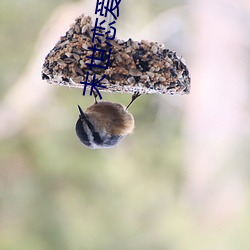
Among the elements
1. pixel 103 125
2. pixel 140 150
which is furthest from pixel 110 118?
pixel 140 150

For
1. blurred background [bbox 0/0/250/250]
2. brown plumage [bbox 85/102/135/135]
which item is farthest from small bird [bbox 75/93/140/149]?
blurred background [bbox 0/0/250/250]

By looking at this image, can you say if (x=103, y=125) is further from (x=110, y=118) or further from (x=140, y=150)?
(x=140, y=150)

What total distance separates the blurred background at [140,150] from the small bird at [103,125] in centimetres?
161

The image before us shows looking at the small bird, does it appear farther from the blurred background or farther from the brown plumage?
the blurred background

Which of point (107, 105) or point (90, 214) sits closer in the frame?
point (107, 105)

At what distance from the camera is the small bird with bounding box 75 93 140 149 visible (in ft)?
4.26

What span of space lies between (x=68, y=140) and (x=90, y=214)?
55 cm

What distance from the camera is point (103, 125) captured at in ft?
4.39

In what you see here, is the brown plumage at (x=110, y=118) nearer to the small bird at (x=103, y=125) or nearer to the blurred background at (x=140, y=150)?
the small bird at (x=103, y=125)

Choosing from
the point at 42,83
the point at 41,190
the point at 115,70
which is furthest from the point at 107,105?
the point at 41,190

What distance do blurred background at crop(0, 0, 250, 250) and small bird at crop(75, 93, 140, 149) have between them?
1.61 meters

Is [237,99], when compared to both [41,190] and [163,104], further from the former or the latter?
[41,190]

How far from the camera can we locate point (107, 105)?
1.39m

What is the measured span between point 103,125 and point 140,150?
2.11 metres
